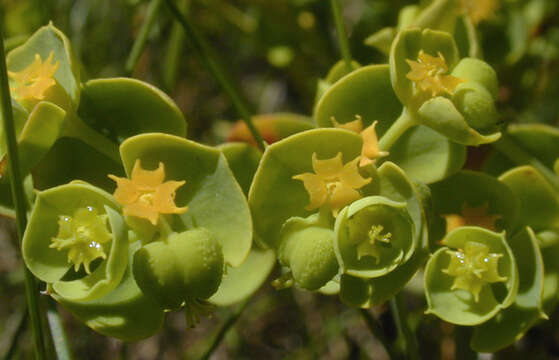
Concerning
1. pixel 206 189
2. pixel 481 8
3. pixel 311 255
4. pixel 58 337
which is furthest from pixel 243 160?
pixel 481 8

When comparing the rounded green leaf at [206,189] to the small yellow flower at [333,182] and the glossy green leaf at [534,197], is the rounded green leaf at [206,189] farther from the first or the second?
the glossy green leaf at [534,197]

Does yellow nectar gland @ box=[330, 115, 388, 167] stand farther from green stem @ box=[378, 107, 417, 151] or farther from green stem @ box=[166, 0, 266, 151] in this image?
green stem @ box=[166, 0, 266, 151]

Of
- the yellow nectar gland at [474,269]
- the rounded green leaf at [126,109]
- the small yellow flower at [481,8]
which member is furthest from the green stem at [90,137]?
the small yellow flower at [481,8]

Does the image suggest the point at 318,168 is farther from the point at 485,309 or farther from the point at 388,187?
the point at 485,309

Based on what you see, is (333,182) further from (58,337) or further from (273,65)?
(273,65)

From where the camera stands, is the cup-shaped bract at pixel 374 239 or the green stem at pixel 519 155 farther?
the green stem at pixel 519 155
